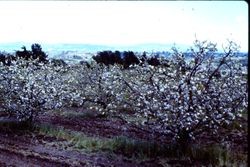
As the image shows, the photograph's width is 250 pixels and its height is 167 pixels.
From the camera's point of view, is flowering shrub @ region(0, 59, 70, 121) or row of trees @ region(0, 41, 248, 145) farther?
flowering shrub @ region(0, 59, 70, 121)

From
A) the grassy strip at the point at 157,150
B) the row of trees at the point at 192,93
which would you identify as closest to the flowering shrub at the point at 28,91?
the grassy strip at the point at 157,150

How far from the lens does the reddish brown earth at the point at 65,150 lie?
1247cm

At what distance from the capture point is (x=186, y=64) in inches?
554

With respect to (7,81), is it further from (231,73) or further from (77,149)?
(231,73)

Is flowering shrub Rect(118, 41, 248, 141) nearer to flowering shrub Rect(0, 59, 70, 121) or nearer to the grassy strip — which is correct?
the grassy strip

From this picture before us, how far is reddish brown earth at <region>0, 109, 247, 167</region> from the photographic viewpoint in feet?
40.9

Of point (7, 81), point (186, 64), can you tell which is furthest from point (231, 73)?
point (7, 81)

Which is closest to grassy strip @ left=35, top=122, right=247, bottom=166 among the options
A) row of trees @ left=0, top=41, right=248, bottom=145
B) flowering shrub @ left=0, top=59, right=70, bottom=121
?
row of trees @ left=0, top=41, right=248, bottom=145

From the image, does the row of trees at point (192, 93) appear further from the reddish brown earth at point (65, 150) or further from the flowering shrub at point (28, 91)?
the flowering shrub at point (28, 91)

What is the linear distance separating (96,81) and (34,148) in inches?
570

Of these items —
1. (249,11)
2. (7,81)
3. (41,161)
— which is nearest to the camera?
(249,11)

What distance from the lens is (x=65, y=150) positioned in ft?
46.3

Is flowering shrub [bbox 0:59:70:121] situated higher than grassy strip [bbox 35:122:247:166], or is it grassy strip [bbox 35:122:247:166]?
flowering shrub [bbox 0:59:70:121]

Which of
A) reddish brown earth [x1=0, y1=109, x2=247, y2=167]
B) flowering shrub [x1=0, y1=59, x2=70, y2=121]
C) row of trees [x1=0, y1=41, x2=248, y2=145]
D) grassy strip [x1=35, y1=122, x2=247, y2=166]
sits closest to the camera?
reddish brown earth [x1=0, y1=109, x2=247, y2=167]
